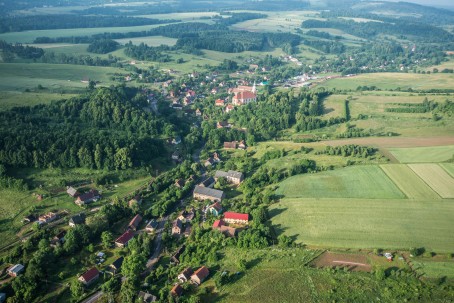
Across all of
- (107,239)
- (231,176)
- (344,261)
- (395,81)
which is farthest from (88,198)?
(395,81)

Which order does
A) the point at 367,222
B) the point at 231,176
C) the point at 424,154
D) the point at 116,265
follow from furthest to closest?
the point at 424,154 → the point at 231,176 → the point at 367,222 → the point at 116,265

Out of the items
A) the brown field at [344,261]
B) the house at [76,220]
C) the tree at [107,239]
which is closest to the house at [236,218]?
the brown field at [344,261]

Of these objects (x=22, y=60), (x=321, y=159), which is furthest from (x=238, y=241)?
(x=22, y=60)

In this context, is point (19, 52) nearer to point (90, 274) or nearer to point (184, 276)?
point (90, 274)

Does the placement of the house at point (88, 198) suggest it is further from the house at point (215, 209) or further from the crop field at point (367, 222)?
the crop field at point (367, 222)

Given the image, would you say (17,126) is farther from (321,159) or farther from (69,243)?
(321,159)
